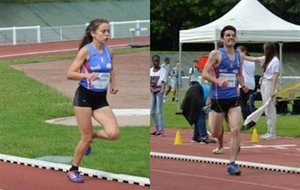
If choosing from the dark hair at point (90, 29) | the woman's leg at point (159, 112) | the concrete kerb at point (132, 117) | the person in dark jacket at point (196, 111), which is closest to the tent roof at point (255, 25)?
the person in dark jacket at point (196, 111)

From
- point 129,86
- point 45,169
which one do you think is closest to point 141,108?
point 129,86

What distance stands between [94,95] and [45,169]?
2.03 metres

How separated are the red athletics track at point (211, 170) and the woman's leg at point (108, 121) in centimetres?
88

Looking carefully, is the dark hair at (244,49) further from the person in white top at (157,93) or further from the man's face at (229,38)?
the person in white top at (157,93)

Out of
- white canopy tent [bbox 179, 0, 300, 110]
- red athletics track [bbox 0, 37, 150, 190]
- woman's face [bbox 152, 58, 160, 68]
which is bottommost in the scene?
red athletics track [bbox 0, 37, 150, 190]

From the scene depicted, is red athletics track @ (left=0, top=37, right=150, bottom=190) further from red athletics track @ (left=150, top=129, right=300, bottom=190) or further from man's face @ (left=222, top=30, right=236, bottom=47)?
man's face @ (left=222, top=30, right=236, bottom=47)

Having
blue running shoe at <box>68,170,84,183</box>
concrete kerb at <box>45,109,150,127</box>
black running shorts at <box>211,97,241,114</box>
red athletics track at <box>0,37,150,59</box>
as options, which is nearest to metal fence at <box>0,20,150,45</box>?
red athletics track at <box>0,37,150,59</box>

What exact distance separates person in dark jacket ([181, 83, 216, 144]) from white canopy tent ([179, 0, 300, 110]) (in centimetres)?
26

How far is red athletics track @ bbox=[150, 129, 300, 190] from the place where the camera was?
14.0 ft

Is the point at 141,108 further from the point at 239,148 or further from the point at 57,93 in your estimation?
the point at 57,93


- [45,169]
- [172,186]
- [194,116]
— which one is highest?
[194,116]

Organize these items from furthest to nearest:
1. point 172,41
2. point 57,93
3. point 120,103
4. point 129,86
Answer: point 57,93
point 120,103
point 129,86
point 172,41

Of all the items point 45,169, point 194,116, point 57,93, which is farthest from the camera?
point 57,93

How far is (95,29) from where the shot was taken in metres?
5.11
